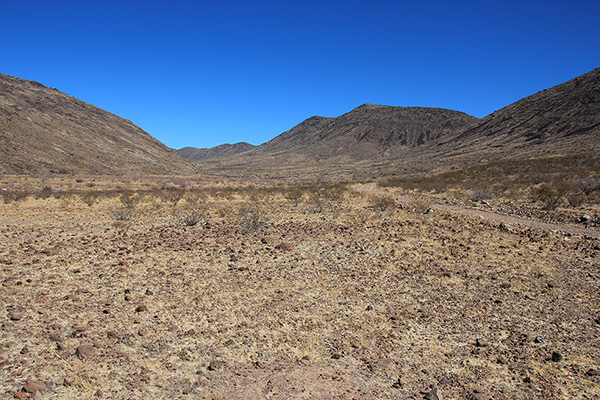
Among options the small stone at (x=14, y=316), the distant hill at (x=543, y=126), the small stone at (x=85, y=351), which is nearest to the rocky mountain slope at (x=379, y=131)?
the distant hill at (x=543, y=126)

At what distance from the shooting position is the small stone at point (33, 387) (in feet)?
11.5

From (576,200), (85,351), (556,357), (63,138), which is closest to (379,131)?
(63,138)

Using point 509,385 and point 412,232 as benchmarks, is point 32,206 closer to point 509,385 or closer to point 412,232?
point 412,232

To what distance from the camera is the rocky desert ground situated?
3949 mm

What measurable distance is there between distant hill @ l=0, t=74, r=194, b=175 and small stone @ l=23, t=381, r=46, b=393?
58.3 metres

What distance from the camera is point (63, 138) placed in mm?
67438

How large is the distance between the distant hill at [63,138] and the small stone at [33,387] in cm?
5828

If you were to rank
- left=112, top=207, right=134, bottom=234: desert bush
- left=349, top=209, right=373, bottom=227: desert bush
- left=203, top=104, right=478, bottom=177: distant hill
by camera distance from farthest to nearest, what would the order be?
left=203, top=104, right=478, bottom=177: distant hill, left=349, top=209, right=373, bottom=227: desert bush, left=112, top=207, right=134, bottom=234: desert bush

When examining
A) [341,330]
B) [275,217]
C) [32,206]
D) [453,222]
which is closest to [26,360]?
[341,330]

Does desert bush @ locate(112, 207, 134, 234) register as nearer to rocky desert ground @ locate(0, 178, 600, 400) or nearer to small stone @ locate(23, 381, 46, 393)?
rocky desert ground @ locate(0, 178, 600, 400)

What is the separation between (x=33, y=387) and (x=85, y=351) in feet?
2.27

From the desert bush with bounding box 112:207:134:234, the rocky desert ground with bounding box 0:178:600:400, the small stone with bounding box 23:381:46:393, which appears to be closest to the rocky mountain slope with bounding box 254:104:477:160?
the desert bush with bounding box 112:207:134:234

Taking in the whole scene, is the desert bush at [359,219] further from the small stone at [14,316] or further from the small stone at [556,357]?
the small stone at [14,316]

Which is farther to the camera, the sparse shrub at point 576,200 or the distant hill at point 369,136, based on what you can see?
the distant hill at point 369,136
